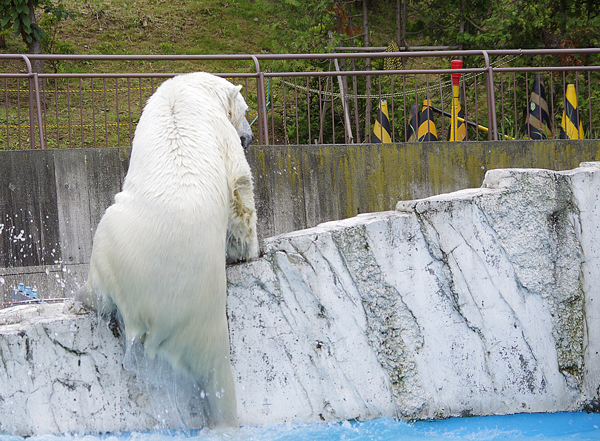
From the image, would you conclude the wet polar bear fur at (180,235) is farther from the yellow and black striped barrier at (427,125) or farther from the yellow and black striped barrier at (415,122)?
the yellow and black striped barrier at (427,125)

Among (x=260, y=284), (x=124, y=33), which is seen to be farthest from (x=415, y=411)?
(x=124, y=33)

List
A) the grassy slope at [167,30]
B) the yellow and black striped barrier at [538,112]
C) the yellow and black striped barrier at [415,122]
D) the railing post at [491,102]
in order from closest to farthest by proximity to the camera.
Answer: the railing post at [491,102], the yellow and black striped barrier at [415,122], the yellow and black striped barrier at [538,112], the grassy slope at [167,30]

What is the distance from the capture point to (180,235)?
2.95 metres

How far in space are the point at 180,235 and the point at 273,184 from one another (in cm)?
336

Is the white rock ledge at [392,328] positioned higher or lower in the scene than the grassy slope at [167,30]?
lower

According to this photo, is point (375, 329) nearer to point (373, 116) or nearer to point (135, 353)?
point (135, 353)

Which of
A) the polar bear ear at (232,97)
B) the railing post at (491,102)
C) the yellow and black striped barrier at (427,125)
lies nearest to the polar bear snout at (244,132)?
the polar bear ear at (232,97)

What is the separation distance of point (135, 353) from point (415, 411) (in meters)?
1.98

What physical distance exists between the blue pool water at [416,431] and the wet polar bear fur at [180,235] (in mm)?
276

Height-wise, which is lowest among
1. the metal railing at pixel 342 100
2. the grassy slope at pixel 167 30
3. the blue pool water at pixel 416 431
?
the blue pool water at pixel 416 431

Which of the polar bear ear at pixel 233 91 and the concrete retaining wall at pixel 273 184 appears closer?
the polar bear ear at pixel 233 91

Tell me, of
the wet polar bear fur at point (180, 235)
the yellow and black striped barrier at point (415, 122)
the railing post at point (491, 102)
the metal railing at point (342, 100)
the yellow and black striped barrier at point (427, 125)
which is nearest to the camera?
the wet polar bear fur at point (180, 235)

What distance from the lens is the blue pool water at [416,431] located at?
360cm

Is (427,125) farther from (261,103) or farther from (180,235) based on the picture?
(180,235)
